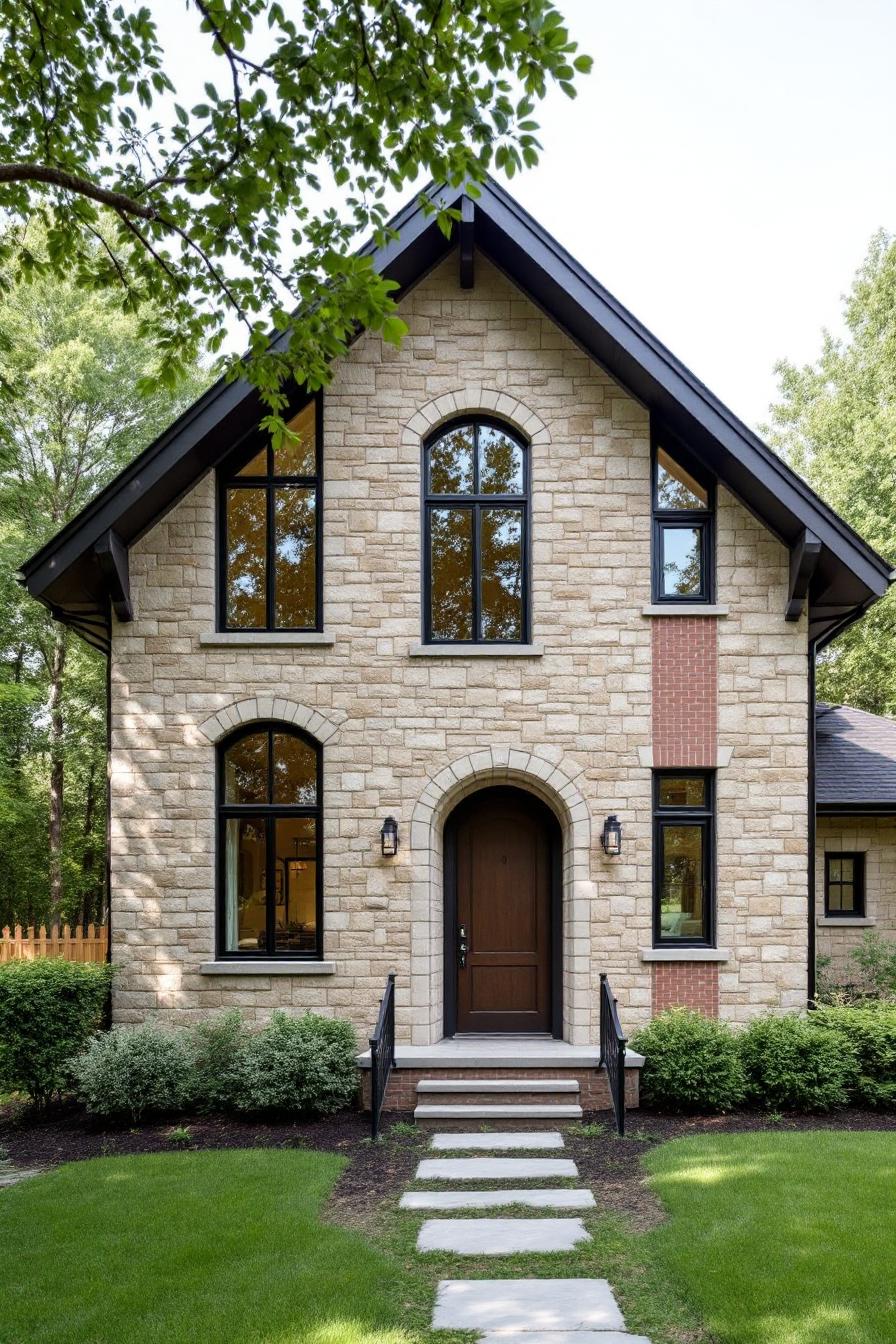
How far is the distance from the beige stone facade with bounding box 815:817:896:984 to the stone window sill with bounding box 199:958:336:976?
7158 millimetres

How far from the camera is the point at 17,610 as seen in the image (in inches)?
800

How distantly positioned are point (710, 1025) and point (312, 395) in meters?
7.17

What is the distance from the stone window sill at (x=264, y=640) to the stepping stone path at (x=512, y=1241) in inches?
181

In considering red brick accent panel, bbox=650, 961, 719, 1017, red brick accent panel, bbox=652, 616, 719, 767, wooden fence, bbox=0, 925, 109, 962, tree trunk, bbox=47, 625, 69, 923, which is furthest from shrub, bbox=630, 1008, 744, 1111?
tree trunk, bbox=47, 625, 69, 923

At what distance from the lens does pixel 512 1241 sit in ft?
18.5

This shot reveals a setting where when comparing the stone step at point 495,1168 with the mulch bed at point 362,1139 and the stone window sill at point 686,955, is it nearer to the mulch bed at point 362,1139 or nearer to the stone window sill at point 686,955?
the mulch bed at point 362,1139

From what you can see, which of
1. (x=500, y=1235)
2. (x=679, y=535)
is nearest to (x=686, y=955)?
(x=500, y=1235)

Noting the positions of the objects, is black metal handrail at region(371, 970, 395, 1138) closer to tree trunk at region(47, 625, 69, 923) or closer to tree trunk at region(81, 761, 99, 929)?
tree trunk at region(47, 625, 69, 923)

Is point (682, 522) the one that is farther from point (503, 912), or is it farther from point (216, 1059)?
point (216, 1059)

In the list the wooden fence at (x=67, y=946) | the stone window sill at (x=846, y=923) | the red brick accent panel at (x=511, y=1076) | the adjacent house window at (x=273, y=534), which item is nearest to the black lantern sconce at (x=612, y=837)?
the red brick accent panel at (x=511, y=1076)

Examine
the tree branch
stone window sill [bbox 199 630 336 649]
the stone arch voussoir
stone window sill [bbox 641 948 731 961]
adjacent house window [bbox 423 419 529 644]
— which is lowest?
stone window sill [bbox 641 948 731 961]

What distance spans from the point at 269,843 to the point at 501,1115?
3.32m

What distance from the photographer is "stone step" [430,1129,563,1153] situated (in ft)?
24.9

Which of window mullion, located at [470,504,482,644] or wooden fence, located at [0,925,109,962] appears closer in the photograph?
window mullion, located at [470,504,482,644]
